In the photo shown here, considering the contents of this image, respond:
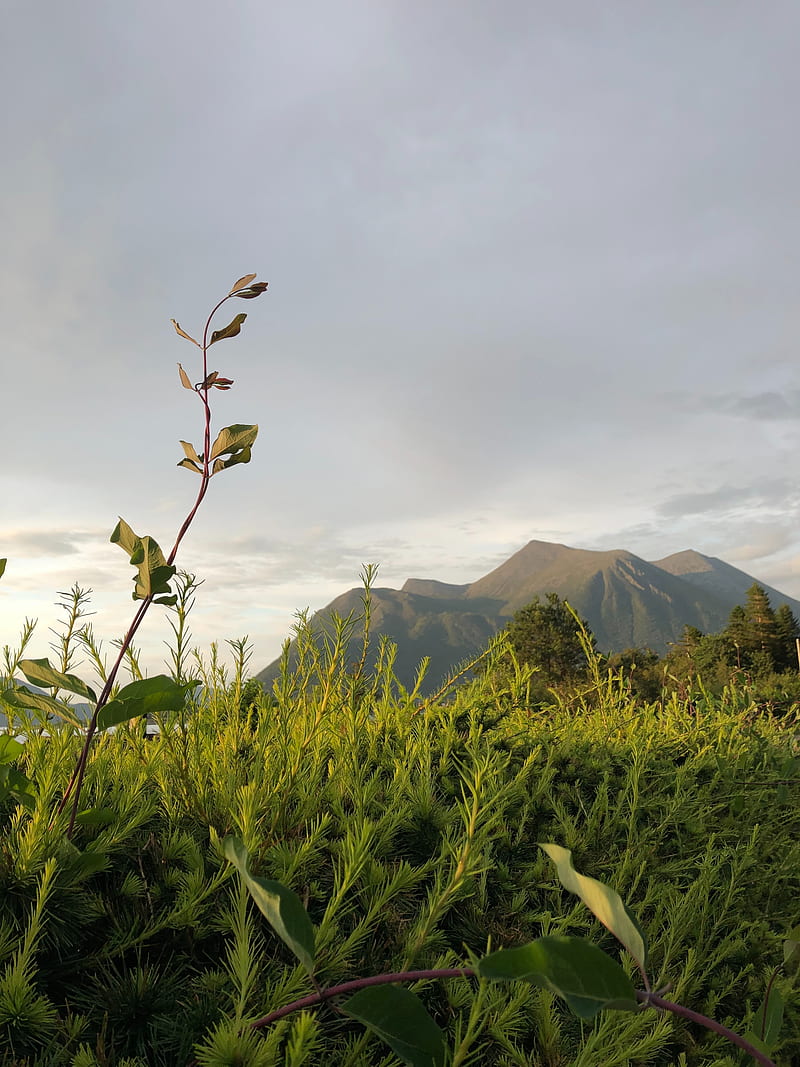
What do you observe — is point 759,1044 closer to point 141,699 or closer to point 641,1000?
point 641,1000

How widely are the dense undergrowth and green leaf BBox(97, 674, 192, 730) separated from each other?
0.26 metres

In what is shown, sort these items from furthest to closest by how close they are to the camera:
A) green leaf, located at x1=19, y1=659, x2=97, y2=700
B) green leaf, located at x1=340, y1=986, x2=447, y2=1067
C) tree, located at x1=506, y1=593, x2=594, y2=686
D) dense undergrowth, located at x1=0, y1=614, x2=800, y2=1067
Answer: tree, located at x1=506, y1=593, x2=594, y2=686 → green leaf, located at x1=19, y1=659, x2=97, y2=700 → dense undergrowth, located at x1=0, y1=614, x2=800, y2=1067 → green leaf, located at x1=340, y1=986, x2=447, y2=1067

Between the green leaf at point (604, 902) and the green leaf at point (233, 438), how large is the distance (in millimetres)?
1025

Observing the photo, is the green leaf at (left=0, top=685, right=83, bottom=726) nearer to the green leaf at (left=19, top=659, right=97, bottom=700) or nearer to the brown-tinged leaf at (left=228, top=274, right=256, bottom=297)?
the green leaf at (left=19, top=659, right=97, bottom=700)

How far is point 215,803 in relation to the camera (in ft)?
5.87

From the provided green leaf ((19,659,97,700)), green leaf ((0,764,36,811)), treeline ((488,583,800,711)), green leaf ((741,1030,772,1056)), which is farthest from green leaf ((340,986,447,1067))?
treeline ((488,583,800,711))

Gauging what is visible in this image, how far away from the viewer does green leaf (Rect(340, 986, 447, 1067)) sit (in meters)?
0.74

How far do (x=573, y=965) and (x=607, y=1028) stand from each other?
906 millimetres

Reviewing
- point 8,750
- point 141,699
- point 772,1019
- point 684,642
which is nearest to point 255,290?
point 141,699

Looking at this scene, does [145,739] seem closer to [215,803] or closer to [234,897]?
[215,803]

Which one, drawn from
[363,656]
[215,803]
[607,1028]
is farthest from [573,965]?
[363,656]

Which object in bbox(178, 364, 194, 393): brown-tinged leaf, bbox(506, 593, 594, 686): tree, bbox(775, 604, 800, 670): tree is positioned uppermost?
bbox(178, 364, 194, 393): brown-tinged leaf

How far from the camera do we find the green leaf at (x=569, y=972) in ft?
2.08

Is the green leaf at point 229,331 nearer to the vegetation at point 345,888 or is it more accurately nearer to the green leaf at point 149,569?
the vegetation at point 345,888
